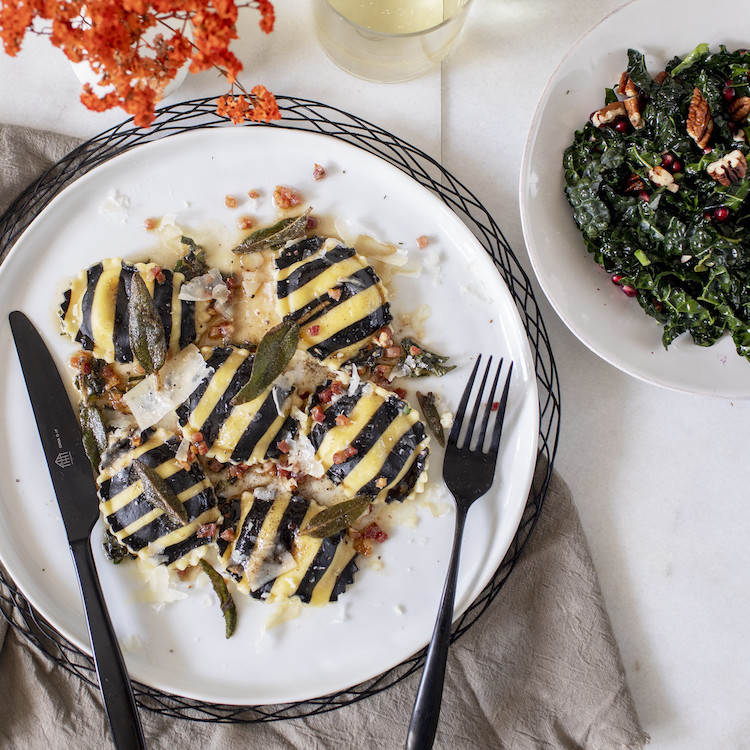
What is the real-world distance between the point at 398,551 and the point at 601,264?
4.92 feet

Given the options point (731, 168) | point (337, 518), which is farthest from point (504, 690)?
point (731, 168)

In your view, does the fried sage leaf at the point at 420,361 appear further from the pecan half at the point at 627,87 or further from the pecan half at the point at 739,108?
the pecan half at the point at 739,108

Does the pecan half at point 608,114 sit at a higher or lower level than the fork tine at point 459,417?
higher

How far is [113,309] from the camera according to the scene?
2.50 metres

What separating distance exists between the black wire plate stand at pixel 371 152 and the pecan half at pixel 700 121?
2.63 ft

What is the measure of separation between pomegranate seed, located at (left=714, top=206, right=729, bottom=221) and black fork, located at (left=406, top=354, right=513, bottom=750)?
97 centimetres

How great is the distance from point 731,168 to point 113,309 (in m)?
2.43

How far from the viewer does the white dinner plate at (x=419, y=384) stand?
103 inches

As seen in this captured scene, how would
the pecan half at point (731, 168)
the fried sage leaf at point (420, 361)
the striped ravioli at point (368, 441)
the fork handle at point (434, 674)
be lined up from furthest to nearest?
the fried sage leaf at point (420, 361)
the striped ravioli at point (368, 441)
the fork handle at point (434, 674)
the pecan half at point (731, 168)

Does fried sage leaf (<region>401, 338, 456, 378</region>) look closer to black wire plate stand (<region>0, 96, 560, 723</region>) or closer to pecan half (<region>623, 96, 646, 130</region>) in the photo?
black wire plate stand (<region>0, 96, 560, 723</region>)

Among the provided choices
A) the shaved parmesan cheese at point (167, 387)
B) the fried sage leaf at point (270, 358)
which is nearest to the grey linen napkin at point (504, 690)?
the shaved parmesan cheese at point (167, 387)

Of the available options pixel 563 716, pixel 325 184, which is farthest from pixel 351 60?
pixel 563 716

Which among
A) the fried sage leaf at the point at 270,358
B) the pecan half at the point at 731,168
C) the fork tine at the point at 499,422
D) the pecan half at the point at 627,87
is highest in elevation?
the pecan half at the point at 627,87

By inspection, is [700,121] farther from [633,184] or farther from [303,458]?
[303,458]
